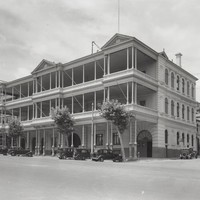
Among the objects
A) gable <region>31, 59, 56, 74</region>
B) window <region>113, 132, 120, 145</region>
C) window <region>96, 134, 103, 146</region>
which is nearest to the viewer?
window <region>113, 132, 120, 145</region>

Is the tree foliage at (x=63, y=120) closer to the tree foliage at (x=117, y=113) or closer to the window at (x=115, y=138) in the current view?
the window at (x=115, y=138)

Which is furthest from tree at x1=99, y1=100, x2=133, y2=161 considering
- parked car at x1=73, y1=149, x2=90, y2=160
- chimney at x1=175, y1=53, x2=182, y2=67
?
chimney at x1=175, y1=53, x2=182, y2=67

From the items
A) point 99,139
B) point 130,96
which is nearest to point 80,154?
point 130,96

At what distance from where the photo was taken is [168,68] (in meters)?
45.3

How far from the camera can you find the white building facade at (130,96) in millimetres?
38906

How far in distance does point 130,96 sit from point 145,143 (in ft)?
21.5

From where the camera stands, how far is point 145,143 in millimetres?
42781

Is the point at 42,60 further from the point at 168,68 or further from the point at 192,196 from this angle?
the point at 192,196

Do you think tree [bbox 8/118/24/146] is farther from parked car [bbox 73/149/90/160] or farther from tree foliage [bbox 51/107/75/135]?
parked car [bbox 73/149/90/160]

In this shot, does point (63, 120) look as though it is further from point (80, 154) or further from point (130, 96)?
point (130, 96)

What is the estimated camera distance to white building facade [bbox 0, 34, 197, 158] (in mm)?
38906

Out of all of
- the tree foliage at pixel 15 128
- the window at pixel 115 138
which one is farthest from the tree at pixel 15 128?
the window at pixel 115 138

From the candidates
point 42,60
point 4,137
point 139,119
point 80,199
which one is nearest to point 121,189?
point 80,199

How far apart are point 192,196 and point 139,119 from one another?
2822cm
